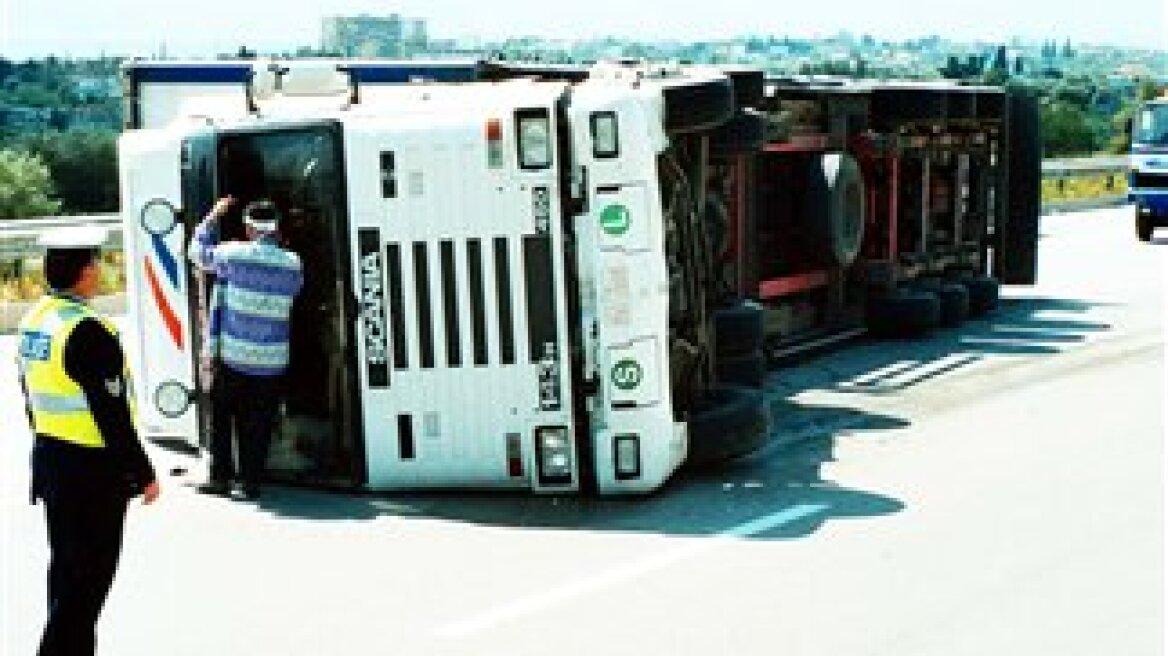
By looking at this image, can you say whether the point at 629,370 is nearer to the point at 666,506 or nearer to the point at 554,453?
the point at 554,453

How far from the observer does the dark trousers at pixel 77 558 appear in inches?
214

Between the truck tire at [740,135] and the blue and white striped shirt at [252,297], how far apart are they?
3393 mm

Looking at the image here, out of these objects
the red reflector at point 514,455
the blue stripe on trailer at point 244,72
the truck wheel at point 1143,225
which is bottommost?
the truck wheel at point 1143,225

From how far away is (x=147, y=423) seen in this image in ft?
30.1

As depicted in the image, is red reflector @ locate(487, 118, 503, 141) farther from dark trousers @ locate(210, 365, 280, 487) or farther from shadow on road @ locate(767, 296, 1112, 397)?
shadow on road @ locate(767, 296, 1112, 397)

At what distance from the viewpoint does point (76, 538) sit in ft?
17.8

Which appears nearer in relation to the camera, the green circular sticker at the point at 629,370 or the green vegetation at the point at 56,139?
the green circular sticker at the point at 629,370

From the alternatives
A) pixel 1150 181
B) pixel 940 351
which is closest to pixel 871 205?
pixel 940 351

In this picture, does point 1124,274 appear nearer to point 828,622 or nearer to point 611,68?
point 611,68

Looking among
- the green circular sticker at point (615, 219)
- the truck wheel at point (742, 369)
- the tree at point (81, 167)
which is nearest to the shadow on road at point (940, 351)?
the truck wheel at point (742, 369)

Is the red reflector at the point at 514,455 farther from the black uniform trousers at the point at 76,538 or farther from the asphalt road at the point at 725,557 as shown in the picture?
the black uniform trousers at the point at 76,538

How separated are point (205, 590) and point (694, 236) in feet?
11.2

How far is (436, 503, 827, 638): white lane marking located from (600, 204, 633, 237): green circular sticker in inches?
57.0

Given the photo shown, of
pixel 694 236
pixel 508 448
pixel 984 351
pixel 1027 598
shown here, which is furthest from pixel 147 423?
pixel 984 351
